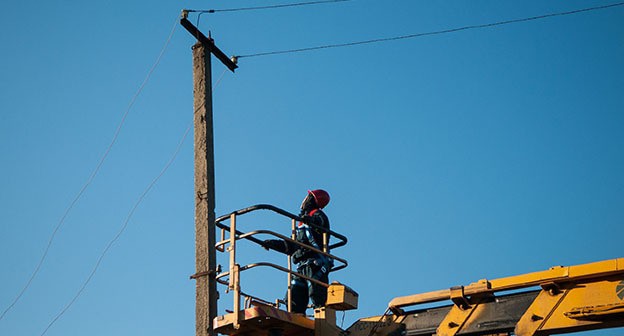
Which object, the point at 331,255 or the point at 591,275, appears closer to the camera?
the point at 591,275

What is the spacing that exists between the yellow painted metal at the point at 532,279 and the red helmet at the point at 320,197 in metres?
2.74

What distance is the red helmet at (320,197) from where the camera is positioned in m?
13.7

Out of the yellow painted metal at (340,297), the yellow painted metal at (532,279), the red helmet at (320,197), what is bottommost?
the yellow painted metal at (532,279)

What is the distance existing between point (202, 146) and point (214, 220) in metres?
1.19

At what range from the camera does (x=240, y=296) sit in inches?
444

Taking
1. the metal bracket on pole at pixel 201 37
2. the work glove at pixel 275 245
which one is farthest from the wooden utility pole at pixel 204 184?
the work glove at pixel 275 245

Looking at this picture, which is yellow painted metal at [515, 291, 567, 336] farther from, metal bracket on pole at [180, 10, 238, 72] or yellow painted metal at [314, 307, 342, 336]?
metal bracket on pole at [180, 10, 238, 72]

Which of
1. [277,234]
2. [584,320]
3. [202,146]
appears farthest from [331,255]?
[584,320]

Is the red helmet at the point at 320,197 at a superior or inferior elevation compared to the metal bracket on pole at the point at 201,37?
inferior

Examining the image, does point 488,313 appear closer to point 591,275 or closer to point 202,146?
point 591,275

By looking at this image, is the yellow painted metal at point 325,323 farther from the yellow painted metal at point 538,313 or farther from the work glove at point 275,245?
the yellow painted metal at point 538,313

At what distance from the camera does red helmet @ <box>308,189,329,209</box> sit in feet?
44.9

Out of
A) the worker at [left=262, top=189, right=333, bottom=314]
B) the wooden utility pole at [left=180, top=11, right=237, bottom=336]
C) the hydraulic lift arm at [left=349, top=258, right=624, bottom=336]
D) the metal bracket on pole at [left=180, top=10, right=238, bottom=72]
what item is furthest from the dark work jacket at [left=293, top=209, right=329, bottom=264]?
the metal bracket on pole at [left=180, top=10, right=238, bottom=72]

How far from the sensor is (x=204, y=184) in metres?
13.3
